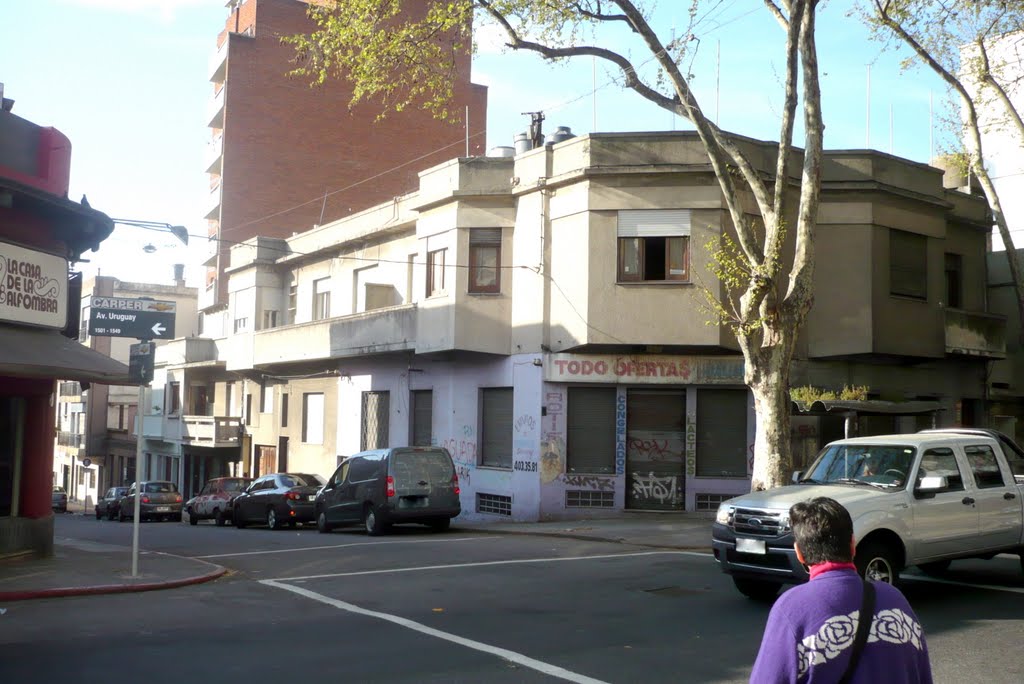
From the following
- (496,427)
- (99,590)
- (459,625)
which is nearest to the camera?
(459,625)

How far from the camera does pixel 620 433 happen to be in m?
23.9

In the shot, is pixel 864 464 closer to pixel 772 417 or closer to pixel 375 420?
pixel 772 417

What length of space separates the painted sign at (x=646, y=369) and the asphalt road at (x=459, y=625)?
8746 mm

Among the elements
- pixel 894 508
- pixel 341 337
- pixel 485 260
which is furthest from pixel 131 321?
pixel 341 337

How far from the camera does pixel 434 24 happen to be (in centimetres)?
1828

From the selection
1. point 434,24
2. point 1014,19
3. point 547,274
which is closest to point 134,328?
point 434,24

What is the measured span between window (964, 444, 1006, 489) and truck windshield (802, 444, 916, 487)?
37.4 inches

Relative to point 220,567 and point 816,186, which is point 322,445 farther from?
point 816,186

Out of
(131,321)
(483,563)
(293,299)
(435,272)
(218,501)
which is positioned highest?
(293,299)

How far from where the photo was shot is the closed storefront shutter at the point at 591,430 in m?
24.1

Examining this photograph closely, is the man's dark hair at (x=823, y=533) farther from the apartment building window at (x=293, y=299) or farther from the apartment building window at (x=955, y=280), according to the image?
the apartment building window at (x=293, y=299)

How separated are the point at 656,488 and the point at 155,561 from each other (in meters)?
12.1

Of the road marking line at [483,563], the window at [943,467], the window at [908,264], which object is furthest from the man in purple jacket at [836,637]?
the window at [908,264]

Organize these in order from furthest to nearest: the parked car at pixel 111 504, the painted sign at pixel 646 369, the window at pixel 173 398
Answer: the window at pixel 173 398
the parked car at pixel 111 504
the painted sign at pixel 646 369
